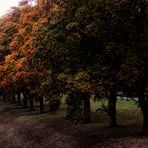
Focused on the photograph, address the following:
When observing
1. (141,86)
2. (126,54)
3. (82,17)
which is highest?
(82,17)

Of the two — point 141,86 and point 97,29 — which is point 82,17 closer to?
point 97,29

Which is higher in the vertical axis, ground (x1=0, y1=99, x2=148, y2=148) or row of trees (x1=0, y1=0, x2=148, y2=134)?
row of trees (x1=0, y1=0, x2=148, y2=134)

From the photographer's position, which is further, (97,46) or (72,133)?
(72,133)

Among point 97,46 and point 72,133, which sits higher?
point 97,46

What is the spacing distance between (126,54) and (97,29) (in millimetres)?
2180

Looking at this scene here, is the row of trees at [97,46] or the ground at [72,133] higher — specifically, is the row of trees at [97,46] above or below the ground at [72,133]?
above

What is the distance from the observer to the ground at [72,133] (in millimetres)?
29397

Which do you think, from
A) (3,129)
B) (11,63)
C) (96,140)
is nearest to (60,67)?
(96,140)

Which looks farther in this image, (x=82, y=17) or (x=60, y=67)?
(x=60, y=67)

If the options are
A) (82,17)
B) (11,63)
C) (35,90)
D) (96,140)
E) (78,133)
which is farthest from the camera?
(11,63)

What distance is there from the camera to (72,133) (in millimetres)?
35188

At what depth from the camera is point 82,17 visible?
2770cm

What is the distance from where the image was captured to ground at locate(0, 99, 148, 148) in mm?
29397

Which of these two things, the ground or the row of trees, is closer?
the row of trees
